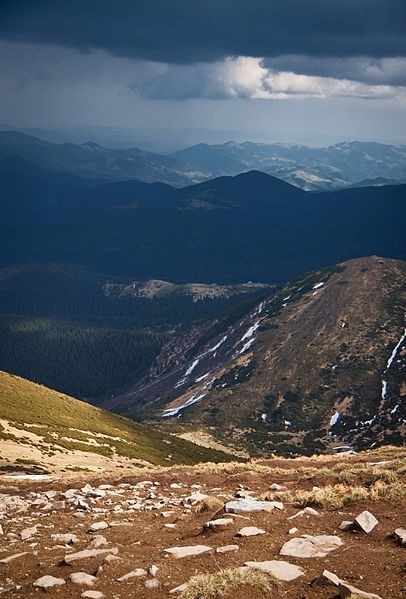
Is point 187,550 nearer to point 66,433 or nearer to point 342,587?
point 342,587

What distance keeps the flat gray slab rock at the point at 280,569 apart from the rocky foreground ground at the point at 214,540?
0.11 feet

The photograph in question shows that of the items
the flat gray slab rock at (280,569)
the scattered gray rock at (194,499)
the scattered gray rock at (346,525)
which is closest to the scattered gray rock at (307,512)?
the scattered gray rock at (346,525)

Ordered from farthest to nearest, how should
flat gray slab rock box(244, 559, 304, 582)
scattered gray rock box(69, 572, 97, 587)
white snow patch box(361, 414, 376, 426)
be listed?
1. white snow patch box(361, 414, 376, 426)
2. scattered gray rock box(69, 572, 97, 587)
3. flat gray slab rock box(244, 559, 304, 582)

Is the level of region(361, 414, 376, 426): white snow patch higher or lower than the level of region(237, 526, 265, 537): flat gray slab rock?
lower

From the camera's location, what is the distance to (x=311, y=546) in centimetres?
1656

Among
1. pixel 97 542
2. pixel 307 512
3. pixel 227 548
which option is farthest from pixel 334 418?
pixel 227 548

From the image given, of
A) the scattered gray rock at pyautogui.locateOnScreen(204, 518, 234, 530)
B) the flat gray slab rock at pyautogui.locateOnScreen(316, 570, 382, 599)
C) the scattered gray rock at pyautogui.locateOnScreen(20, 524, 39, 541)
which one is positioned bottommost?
the scattered gray rock at pyautogui.locateOnScreen(20, 524, 39, 541)

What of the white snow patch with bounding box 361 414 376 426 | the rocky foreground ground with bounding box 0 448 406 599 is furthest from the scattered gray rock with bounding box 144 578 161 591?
the white snow patch with bounding box 361 414 376 426

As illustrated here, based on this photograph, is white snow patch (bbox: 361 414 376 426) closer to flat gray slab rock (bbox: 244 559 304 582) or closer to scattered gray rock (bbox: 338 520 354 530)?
scattered gray rock (bbox: 338 520 354 530)

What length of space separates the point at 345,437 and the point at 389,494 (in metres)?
153

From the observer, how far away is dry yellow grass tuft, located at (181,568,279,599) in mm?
13234

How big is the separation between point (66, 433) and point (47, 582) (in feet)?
203

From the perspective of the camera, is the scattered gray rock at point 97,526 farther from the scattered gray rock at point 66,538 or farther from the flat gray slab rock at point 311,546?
the flat gray slab rock at point 311,546

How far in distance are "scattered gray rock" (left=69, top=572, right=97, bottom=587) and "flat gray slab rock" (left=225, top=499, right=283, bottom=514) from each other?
7755mm
